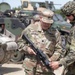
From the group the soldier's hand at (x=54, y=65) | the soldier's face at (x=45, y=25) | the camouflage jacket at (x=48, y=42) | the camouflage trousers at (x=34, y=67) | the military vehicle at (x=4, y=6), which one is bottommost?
the military vehicle at (x=4, y=6)

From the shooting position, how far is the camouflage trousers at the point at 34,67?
486cm

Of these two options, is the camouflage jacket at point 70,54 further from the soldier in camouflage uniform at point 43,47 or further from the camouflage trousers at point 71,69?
the soldier in camouflage uniform at point 43,47

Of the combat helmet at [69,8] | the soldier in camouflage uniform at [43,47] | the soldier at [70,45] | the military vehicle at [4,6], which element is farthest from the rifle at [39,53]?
the military vehicle at [4,6]

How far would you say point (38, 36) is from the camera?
16.2 feet

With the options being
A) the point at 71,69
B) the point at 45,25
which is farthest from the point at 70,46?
the point at 45,25

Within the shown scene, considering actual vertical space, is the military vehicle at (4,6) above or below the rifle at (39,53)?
below

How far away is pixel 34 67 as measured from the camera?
492 cm

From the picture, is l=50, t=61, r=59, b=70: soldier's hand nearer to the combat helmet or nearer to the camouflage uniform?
the camouflage uniform

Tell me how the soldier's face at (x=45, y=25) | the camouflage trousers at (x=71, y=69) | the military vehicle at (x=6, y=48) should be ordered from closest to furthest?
1. the camouflage trousers at (x=71, y=69)
2. the soldier's face at (x=45, y=25)
3. the military vehicle at (x=6, y=48)

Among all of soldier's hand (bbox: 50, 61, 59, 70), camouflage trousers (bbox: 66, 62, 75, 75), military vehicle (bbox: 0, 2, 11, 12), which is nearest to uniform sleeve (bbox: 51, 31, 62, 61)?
camouflage trousers (bbox: 66, 62, 75, 75)

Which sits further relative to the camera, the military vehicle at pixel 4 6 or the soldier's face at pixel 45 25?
the military vehicle at pixel 4 6

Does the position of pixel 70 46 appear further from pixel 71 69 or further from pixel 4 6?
pixel 4 6

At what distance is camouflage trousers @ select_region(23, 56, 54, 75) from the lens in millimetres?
4863

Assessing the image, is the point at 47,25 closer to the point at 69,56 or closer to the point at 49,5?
the point at 69,56
